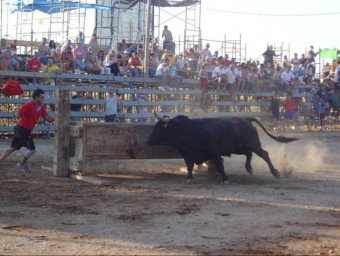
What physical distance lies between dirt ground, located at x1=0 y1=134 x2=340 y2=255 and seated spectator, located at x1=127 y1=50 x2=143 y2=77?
8.65 m

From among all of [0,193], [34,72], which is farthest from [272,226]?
[34,72]

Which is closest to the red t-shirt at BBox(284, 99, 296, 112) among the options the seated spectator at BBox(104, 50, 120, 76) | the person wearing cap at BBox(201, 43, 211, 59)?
the person wearing cap at BBox(201, 43, 211, 59)

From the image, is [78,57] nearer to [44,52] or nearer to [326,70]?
[44,52]

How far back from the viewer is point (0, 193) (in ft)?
39.4

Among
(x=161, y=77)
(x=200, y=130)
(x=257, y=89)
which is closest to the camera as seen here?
(x=200, y=130)

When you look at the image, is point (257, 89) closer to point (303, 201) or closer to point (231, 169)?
point (231, 169)

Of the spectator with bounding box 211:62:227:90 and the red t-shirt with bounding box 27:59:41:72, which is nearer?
the red t-shirt with bounding box 27:59:41:72

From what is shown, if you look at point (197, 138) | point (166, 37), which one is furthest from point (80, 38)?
point (197, 138)

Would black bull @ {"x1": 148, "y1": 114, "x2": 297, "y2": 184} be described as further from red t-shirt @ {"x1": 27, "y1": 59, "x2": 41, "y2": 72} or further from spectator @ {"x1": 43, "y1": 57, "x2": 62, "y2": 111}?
spectator @ {"x1": 43, "y1": 57, "x2": 62, "y2": 111}

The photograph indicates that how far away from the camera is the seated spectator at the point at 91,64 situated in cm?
2370

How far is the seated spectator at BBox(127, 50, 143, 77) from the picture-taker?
982 inches

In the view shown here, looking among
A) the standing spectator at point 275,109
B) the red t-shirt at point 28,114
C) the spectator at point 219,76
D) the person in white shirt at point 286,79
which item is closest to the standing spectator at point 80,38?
the spectator at point 219,76

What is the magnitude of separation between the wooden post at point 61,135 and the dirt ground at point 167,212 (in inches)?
15.4

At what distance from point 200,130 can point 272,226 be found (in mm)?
5229
